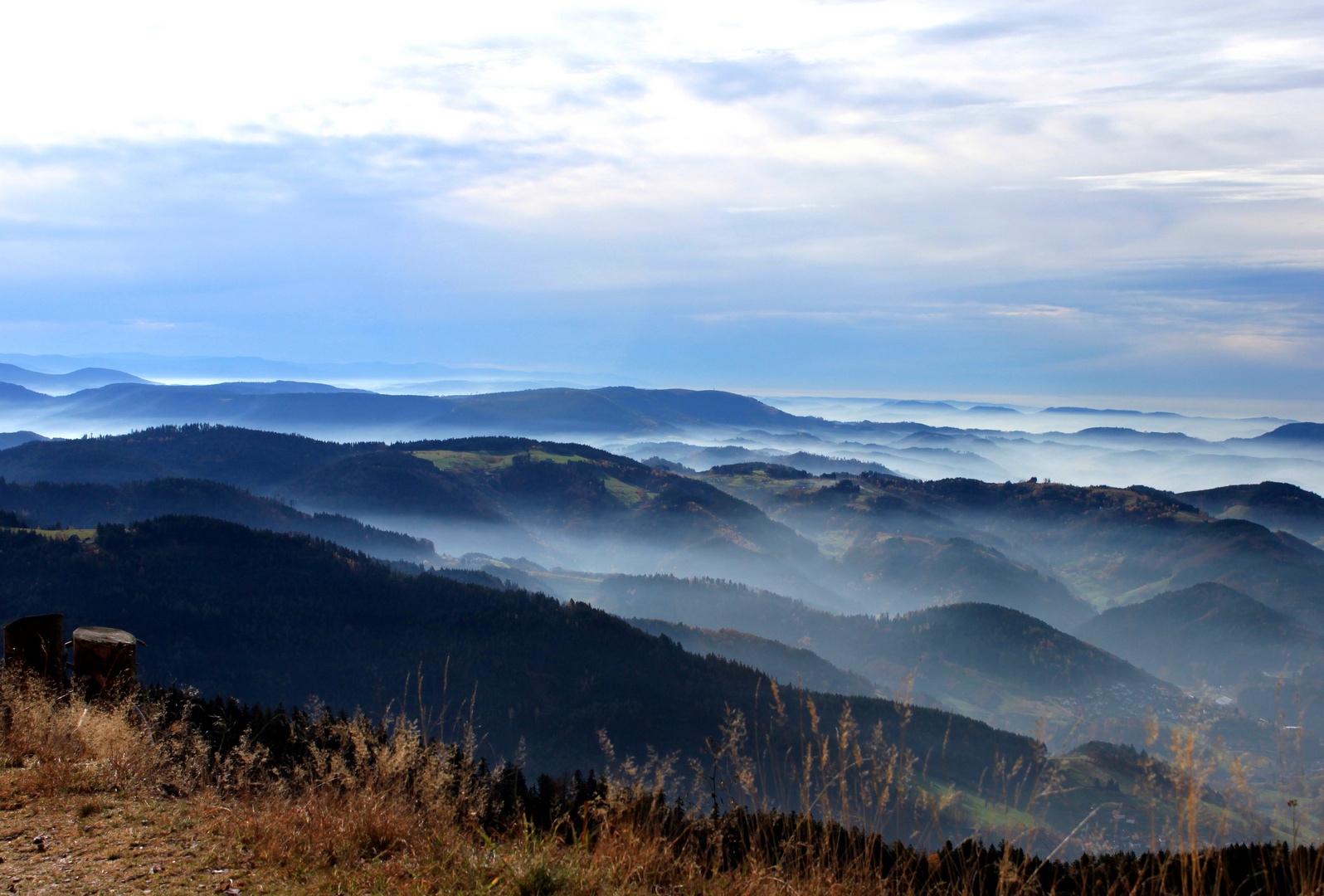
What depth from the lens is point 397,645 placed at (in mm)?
140250

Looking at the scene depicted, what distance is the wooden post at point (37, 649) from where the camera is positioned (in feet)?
36.7

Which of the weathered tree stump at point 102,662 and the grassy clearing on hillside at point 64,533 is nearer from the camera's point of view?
the weathered tree stump at point 102,662

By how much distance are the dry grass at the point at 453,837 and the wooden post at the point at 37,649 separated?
1.29 meters

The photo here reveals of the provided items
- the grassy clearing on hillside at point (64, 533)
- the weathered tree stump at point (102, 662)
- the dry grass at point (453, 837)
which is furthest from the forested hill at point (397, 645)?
the dry grass at point (453, 837)

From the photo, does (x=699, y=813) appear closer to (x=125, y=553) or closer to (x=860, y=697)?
(x=860, y=697)

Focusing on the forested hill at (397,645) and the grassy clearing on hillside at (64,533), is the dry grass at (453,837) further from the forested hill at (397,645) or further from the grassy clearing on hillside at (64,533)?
the grassy clearing on hillside at (64,533)

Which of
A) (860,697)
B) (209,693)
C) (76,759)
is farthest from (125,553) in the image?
(76,759)

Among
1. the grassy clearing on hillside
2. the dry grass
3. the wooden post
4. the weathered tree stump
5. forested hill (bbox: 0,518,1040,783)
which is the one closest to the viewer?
the dry grass

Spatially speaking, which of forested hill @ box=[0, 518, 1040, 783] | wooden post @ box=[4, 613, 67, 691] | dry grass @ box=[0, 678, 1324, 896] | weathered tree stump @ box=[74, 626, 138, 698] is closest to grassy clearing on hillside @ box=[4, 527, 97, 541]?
forested hill @ box=[0, 518, 1040, 783]

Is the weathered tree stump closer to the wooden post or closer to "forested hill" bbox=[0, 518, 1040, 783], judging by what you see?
the wooden post

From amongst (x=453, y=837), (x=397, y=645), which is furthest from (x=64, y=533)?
(x=453, y=837)

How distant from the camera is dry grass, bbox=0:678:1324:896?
692cm

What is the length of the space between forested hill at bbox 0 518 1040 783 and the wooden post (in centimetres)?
10531

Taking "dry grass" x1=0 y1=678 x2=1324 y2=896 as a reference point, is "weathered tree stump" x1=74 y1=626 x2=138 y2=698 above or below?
above
